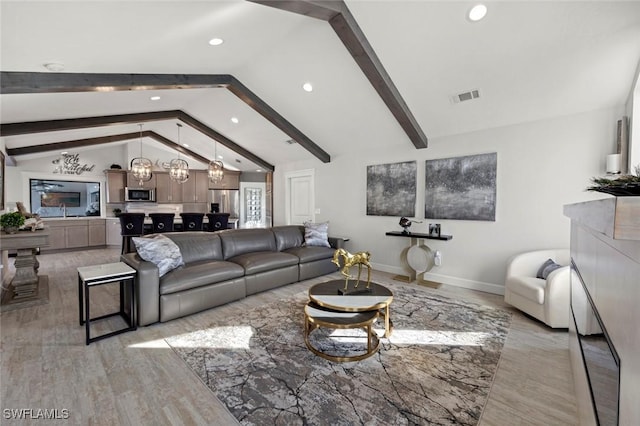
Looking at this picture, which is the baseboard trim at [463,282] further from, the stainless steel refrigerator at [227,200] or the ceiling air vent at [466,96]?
the stainless steel refrigerator at [227,200]

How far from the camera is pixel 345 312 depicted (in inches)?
103

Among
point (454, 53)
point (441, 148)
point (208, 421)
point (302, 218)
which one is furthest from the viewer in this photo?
point (302, 218)

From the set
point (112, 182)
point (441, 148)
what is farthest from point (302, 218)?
point (112, 182)

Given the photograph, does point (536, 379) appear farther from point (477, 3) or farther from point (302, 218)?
point (302, 218)

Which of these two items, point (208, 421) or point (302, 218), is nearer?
point (208, 421)

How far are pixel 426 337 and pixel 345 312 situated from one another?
0.87 metres

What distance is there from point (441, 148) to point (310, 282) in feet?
10.1

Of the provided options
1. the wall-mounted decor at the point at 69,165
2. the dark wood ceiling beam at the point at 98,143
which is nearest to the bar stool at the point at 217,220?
the dark wood ceiling beam at the point at 98,143

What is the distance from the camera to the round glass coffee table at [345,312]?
7.79ft

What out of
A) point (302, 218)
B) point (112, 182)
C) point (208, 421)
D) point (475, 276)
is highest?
point (112, 182)

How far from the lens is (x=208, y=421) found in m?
1.72

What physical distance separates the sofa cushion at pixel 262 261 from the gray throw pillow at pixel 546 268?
3.24 meters

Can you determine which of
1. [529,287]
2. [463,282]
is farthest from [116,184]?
[529,287]

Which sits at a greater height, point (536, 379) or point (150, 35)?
point (150, 35)
